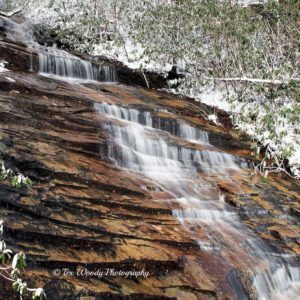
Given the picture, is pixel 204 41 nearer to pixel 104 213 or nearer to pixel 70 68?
pixel 70 68

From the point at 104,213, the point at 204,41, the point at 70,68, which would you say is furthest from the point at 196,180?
the point at 204,41

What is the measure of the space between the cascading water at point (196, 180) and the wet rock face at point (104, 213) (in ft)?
0.31

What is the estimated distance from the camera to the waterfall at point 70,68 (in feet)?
53.3

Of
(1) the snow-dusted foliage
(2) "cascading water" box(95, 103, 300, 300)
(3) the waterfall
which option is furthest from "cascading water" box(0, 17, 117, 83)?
(2) "cascading water" box(95, 103, 300, 300)

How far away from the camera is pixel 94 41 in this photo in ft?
70.2

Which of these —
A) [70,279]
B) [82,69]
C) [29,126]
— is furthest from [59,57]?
[70,279]

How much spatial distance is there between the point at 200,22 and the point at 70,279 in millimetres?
16385

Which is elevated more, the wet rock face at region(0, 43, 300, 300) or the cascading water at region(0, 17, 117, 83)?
the cascading water at region(0, 17, 117, 83)

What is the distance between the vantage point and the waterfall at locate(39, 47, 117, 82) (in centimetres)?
1625

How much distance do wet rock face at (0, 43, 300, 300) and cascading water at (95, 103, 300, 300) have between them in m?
0.09

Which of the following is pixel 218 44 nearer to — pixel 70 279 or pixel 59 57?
pixel 59 57

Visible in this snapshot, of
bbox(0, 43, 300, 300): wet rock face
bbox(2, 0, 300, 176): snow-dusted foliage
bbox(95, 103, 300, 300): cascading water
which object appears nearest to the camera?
bbox(0, 43, 300, 300): wet rock face

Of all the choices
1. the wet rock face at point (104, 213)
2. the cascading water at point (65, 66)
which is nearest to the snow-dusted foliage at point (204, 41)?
the cascading water at point (65, 66)

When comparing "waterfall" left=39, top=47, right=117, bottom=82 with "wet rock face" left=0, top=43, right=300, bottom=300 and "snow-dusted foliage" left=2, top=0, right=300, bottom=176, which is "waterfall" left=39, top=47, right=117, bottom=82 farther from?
"wet rock face" left=0, top=43, right=300, bottom=300
